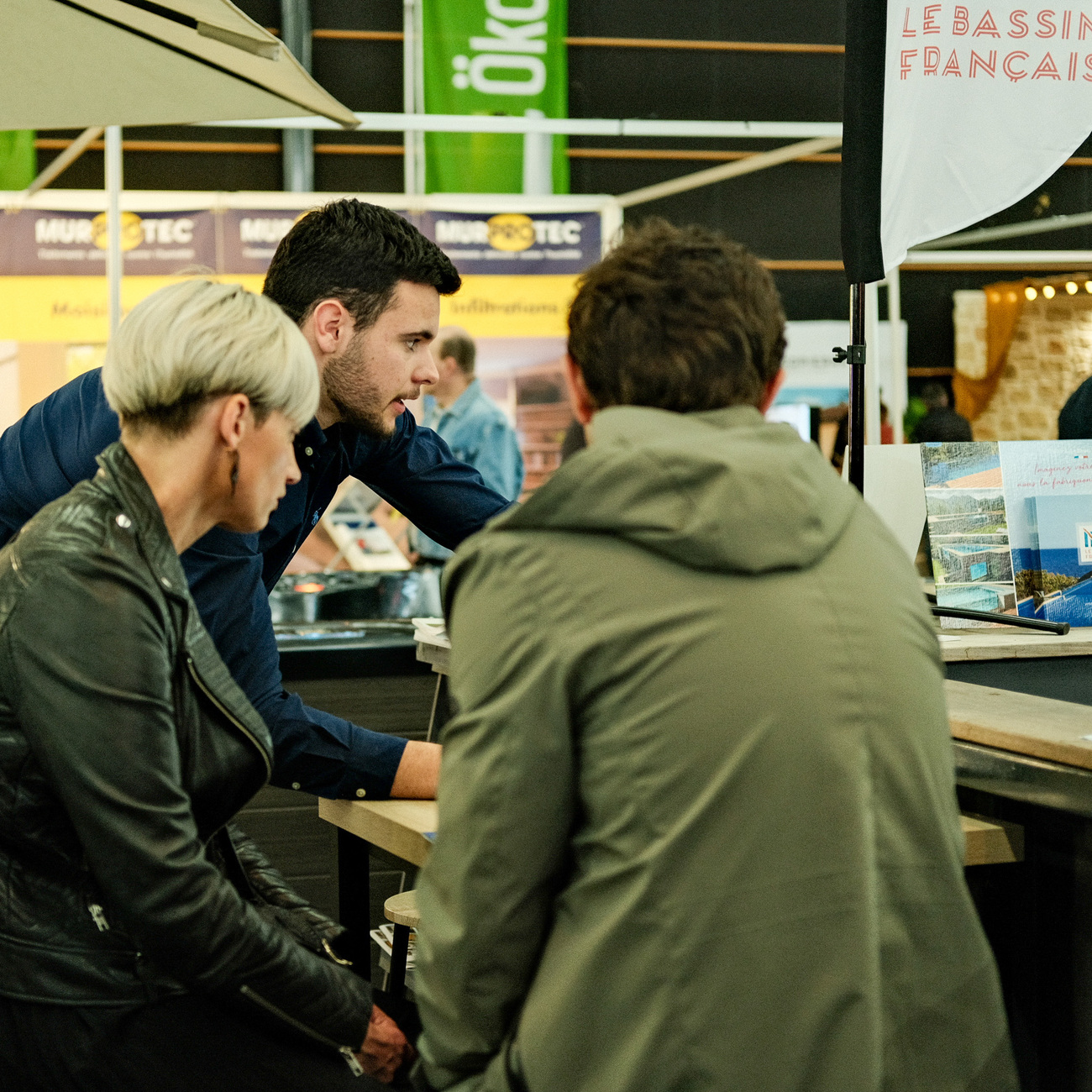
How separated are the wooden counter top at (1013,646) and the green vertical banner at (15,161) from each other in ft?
17.6

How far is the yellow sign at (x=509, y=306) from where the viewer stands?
226 inches

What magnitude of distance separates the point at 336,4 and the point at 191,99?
4.62 meters

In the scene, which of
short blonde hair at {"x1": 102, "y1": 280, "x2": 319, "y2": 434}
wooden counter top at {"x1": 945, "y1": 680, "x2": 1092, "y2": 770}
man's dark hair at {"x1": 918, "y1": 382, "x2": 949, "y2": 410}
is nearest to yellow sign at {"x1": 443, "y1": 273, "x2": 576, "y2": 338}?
man's dark hair at {"x1": 918, "y1": 382, "x2": 949, "y2": 410}

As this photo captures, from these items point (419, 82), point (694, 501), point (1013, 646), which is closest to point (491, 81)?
point (419, 82)

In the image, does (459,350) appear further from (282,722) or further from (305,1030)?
(305,1030)

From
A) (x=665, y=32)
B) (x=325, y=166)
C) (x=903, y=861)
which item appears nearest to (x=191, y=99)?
(x=903, y=861)

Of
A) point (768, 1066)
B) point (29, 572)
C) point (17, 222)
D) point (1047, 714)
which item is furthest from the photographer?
point (17, 222)

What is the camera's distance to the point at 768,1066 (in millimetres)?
906

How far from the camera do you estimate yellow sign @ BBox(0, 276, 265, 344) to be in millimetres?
5441

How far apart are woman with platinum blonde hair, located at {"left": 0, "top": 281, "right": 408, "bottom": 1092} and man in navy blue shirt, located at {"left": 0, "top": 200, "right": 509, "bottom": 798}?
0.40 m

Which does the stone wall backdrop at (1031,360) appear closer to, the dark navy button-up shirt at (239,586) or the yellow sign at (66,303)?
the yellow sign at (66,303)

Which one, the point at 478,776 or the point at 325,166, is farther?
the point at 325,166

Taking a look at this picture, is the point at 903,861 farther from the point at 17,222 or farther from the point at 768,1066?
the point at 17,222

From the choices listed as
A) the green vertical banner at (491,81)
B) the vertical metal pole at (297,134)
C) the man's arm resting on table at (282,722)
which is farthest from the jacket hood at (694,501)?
the vertical metal pole at (297,134)
